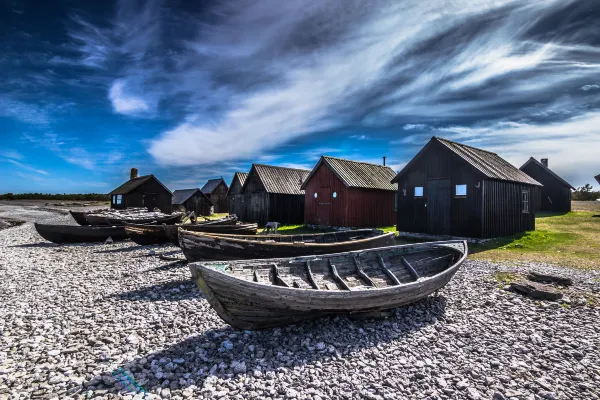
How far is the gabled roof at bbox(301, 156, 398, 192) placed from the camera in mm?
22672

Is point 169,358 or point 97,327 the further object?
point 97,327

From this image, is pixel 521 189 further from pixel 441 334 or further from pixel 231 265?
pixel 231 265

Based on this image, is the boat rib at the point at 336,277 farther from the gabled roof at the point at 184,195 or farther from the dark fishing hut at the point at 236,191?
the gabled roof at the point at 184,195

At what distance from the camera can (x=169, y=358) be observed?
509cm

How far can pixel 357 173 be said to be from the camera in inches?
962

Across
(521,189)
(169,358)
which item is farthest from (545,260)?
(169,358)

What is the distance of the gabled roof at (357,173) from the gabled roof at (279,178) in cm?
280

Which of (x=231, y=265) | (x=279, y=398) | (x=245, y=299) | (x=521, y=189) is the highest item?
(x=521, y=189)

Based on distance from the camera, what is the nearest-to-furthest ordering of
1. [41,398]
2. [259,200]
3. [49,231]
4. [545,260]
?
[41,398]
[545,260]
[49,231]
[259,200]

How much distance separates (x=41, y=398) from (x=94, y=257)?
11063 millimetres

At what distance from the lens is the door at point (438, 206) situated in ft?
55.1

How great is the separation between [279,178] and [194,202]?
20.8 m

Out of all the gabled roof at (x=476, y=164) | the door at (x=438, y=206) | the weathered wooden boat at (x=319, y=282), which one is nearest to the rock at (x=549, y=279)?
the weathered wooden boat at (x=319, y=282)

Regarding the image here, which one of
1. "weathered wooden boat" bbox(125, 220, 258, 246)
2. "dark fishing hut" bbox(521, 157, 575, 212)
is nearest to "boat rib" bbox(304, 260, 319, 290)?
"weathered wooden boat" bbox(125, 220, 258, 246)
